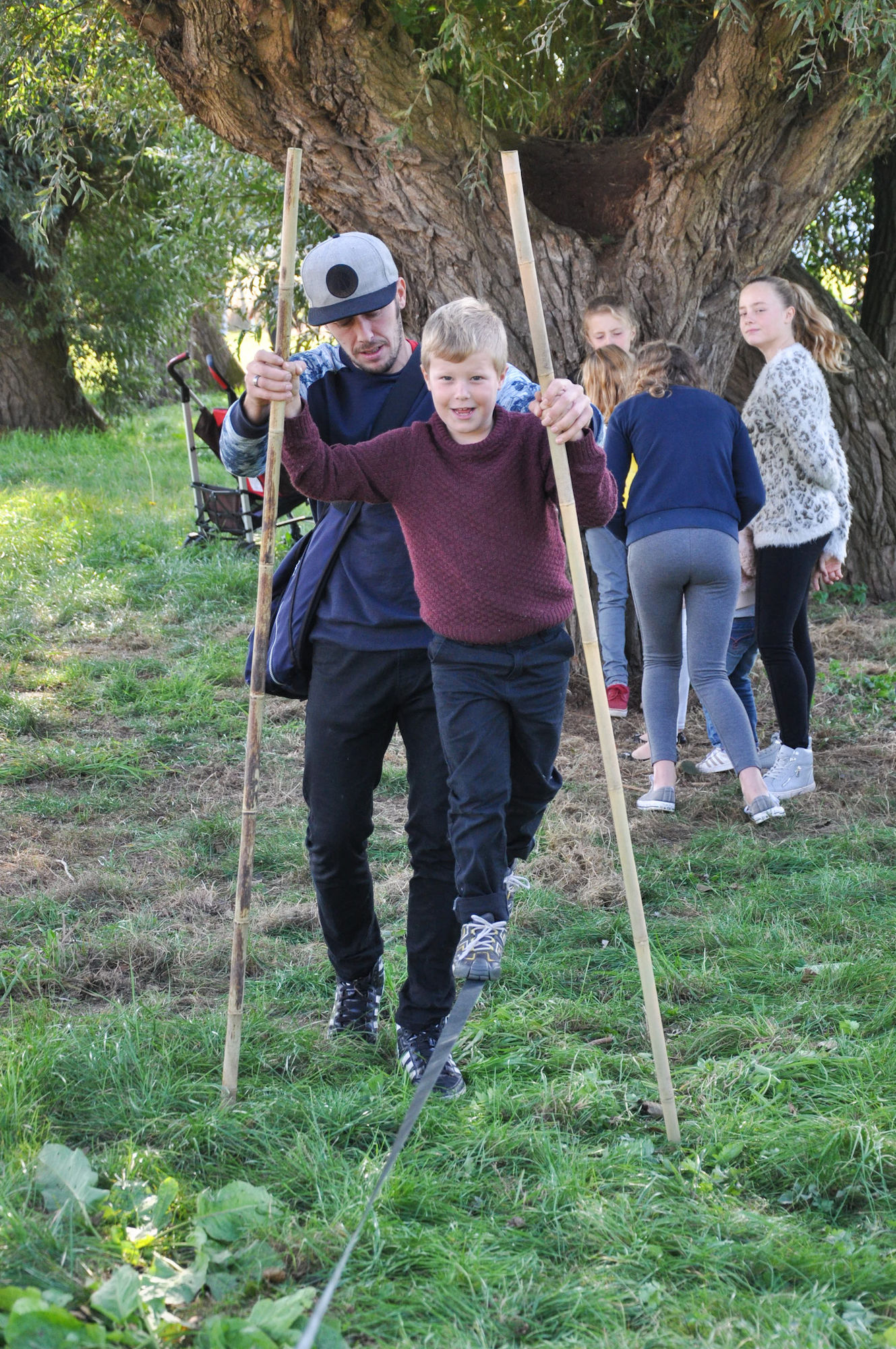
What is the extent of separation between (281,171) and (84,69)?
1.93 meters

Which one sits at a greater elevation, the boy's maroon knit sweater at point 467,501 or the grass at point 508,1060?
the boy's maroon knit sweater at point 467,501

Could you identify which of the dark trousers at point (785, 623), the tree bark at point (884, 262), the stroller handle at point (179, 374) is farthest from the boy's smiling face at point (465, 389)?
the tree bark at point (884, 262)

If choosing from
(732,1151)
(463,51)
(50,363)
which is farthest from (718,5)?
(50,363)

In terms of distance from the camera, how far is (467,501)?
→ 293 centimetres

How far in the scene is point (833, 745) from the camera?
A: 244 inches

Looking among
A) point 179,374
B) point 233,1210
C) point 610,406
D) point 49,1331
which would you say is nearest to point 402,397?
point 233,1210

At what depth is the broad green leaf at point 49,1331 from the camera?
2.06m

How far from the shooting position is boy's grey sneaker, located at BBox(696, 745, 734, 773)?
230 inches

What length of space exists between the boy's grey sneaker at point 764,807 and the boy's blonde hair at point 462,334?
2866 mm

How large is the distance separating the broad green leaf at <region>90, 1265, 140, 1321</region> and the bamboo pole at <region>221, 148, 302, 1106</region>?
0.73 meters

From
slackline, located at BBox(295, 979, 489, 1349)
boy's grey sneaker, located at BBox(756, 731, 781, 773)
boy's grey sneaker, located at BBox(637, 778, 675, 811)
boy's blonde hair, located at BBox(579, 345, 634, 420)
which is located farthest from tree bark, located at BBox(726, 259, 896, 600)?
slackline, located at BBox(295, 979, 489, 1349)

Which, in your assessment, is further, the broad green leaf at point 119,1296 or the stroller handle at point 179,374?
the stroller handle at point 179,374

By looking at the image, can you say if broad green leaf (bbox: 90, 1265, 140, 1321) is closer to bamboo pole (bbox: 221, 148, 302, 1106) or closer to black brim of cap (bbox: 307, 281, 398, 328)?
bamboo pole (bbox: 221, 148, 302, 1106)

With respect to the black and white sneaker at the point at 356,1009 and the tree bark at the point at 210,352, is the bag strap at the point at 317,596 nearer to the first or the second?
the black and white sneaker at the point at 356,1009
